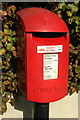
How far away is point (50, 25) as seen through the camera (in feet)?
5.29

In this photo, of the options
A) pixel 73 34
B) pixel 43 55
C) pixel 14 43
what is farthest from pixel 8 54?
pixel 73 34

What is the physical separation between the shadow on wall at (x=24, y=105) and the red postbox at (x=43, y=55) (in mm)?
633

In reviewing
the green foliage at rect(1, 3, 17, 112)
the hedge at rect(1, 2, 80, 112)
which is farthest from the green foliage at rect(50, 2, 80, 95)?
the green foliage at rect(1, 3, 17, 112)

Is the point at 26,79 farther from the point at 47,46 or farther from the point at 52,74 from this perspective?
the point at 47,46

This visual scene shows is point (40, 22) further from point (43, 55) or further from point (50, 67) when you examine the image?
point (50, 67)

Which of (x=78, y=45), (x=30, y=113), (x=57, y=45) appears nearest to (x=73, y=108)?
(x=30, y=113)

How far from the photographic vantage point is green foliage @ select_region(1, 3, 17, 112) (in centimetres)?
192

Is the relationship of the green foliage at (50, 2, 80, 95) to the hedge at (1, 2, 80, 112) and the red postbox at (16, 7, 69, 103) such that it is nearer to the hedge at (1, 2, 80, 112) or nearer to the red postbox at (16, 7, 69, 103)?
the hedge at (1, 2, 80, 112)

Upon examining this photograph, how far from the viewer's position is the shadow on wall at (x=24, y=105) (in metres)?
2.30

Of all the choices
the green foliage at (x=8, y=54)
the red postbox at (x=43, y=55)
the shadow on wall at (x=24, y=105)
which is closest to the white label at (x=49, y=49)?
the red postbox at (x=43, y=55)

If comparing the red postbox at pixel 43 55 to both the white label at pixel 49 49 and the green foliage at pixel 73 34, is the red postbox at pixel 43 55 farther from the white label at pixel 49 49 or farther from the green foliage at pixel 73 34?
the green foliage at pixel 73 34

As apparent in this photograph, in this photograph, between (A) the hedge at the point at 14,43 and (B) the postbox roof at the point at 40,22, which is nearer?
(B) the postbox roof at the point at 40,22

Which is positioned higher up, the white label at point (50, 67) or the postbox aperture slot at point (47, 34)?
the postbox aperture slot at point (47, 34)

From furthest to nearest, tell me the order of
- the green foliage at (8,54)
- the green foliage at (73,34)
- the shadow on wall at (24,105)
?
the shadow on wall at (24,105) → the green foliage at (73,34) → the green foliage at (8,54)
